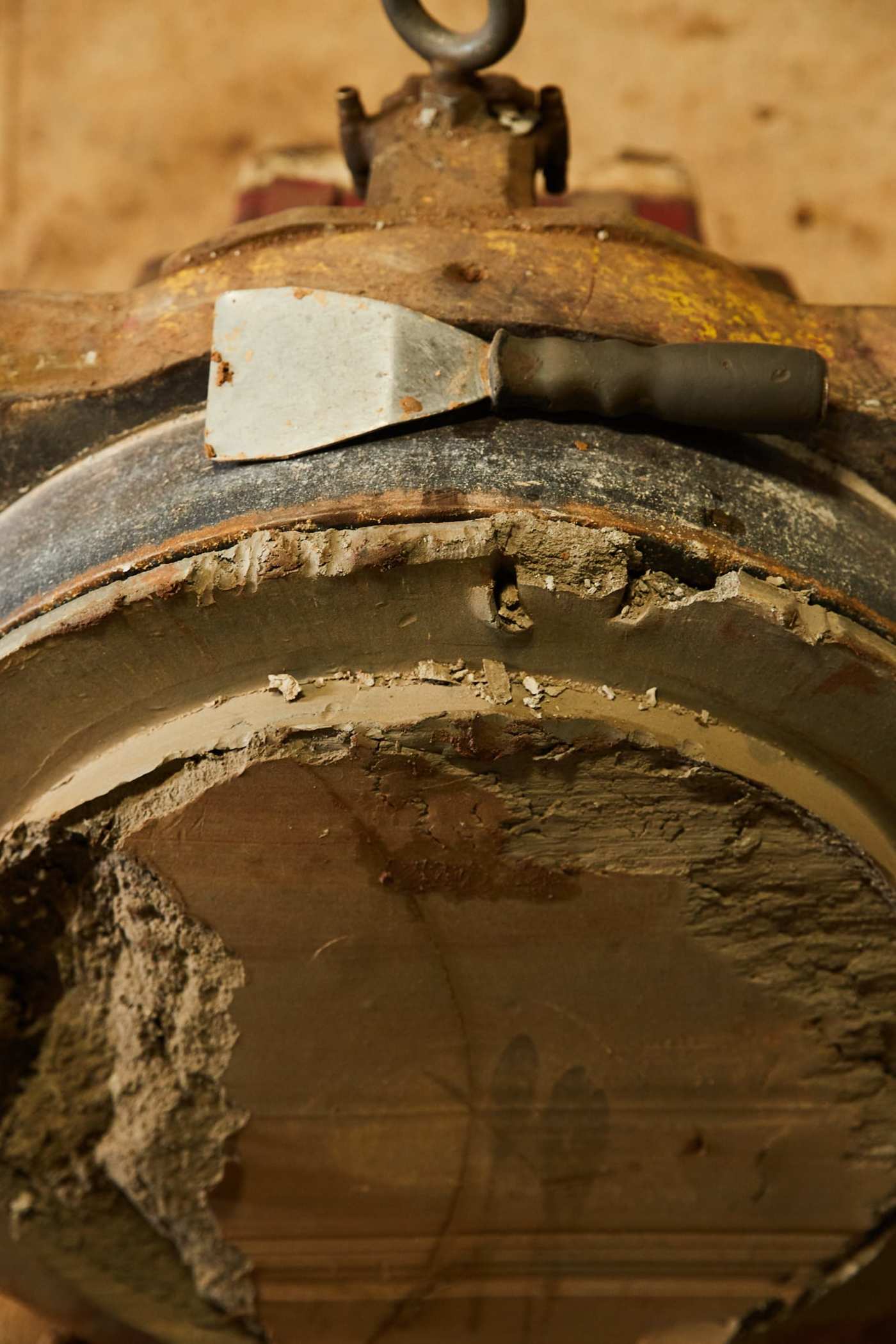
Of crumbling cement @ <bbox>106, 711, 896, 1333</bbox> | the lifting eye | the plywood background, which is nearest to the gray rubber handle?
crumbling cement @ <bbox>106, 711, 896, 1333</bbox>

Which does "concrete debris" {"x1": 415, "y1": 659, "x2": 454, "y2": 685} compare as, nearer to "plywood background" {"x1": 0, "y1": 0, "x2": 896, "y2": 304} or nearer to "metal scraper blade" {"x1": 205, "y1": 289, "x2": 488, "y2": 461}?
"metal scraper blade" {"x1": 205, "y1": 289, "x2": 488, "y2": 461}

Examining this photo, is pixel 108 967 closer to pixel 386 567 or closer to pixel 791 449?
pixel 386 567

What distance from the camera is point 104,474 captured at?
3.70 feet

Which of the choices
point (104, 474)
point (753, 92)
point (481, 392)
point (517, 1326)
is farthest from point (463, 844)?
point (753, 92)

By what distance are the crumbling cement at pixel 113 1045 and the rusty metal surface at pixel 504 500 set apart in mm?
273

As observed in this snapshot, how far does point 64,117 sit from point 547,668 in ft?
8.44

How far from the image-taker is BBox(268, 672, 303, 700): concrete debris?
3.21 feet

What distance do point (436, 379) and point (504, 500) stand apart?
0.42 ft

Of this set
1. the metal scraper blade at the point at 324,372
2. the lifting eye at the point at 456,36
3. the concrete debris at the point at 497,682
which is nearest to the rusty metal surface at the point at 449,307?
the metal scraper blade at the point at 324,372

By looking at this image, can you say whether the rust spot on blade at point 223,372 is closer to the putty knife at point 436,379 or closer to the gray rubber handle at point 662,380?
the putty knife at point 436,379

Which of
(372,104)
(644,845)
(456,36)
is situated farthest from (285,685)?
(372,104)

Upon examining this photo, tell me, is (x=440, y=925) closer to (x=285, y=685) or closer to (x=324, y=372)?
(x=285, y=685)

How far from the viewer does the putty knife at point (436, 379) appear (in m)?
0.98

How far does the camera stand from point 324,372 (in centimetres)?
100
